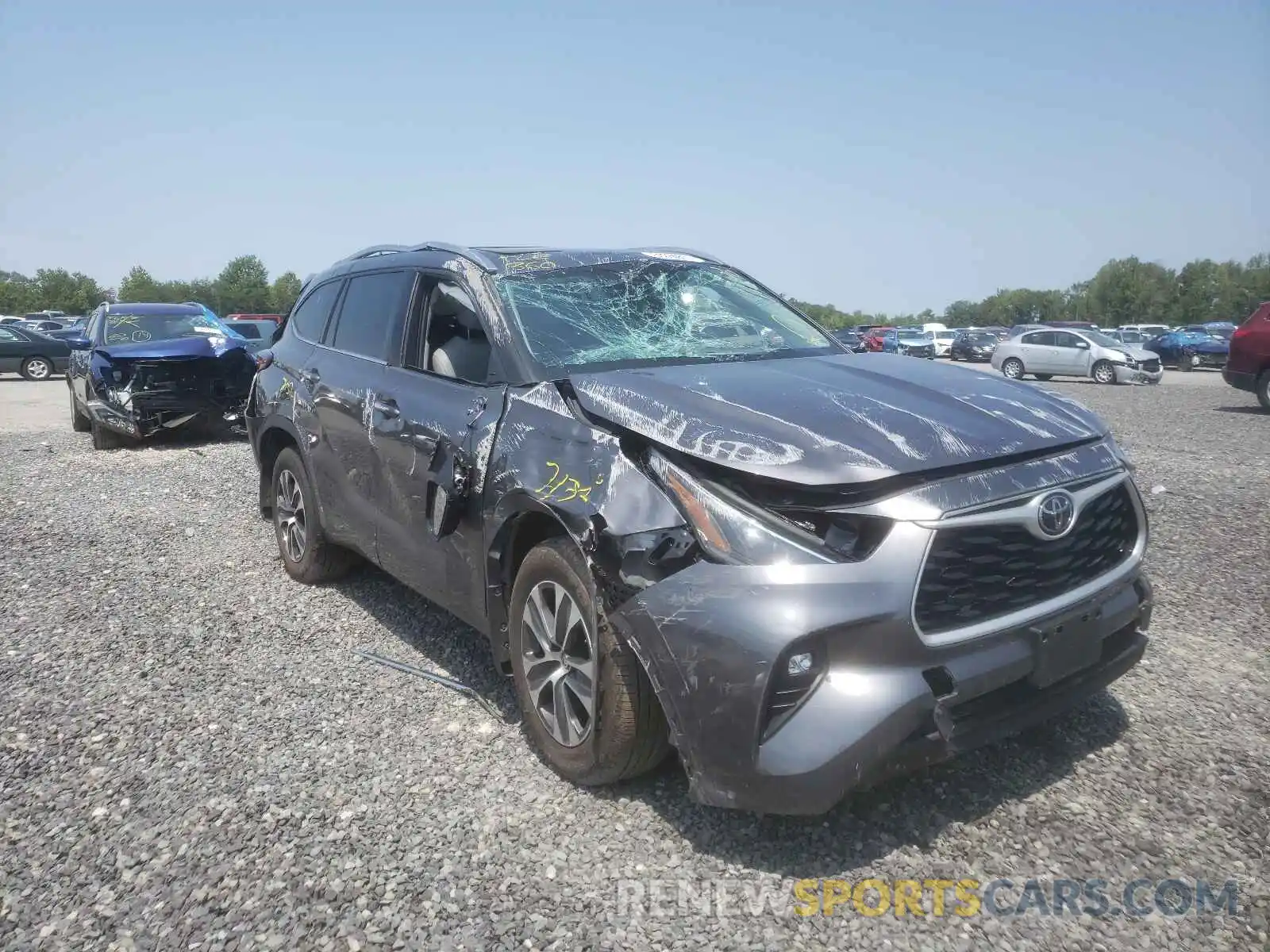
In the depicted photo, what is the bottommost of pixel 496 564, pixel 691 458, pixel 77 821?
pixel 77 821

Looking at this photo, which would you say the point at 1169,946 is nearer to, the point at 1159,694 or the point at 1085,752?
Result: the point at 1085,752

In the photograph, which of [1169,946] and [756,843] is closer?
[1169,946]

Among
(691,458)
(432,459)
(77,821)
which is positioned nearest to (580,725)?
(691,458)

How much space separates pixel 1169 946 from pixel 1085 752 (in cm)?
97

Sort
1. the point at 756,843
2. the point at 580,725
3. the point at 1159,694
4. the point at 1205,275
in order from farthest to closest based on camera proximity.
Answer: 1. the point at 1205,275
2. the point at 1159,694
3. the point at 580,725
4. the point at 756,843

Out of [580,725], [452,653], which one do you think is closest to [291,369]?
[452,653]

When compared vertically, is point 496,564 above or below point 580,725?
above

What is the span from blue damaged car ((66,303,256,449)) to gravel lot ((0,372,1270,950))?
6.29 metres

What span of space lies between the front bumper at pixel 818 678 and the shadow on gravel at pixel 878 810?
1.15ft

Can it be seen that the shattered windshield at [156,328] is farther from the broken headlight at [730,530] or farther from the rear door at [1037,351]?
the rear door at [1037,351]

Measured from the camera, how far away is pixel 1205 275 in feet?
278

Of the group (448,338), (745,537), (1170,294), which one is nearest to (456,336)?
(448,338)

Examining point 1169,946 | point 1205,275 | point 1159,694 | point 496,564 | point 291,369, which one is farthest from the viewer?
point 1205,275

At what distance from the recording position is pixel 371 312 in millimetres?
4652
